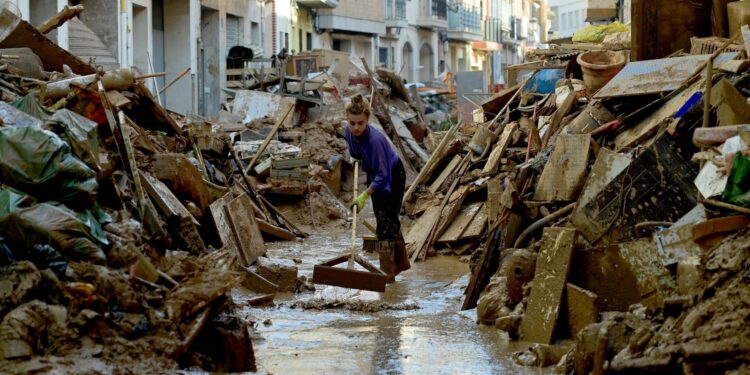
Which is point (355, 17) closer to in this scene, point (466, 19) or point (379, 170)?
point (466, 19)

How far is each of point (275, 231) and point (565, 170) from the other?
18.7 feet

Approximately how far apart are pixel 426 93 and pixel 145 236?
97.1ft

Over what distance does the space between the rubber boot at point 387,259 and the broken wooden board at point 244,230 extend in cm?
149

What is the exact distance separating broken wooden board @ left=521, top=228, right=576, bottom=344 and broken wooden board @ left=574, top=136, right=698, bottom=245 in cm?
51

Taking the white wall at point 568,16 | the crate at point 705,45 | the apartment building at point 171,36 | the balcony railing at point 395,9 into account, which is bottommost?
the crate at point 705,45

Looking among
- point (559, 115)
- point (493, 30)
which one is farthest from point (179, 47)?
point (493, 30)

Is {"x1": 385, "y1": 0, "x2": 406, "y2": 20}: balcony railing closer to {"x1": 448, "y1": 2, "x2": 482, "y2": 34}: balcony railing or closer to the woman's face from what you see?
{"x1": 448, "y1": 2, "x2": 482, "y2": 34}: balcony railing

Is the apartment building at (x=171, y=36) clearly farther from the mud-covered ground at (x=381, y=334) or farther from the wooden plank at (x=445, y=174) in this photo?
the mud-covered ground at (x=381, y=334)

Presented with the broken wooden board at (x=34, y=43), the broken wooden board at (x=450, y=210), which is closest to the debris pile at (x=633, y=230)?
the broken wooden board at (x=450, y=210)

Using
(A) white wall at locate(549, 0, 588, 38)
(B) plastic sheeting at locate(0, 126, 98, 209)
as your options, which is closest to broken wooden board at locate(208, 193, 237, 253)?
(B) plastic sheeting at locate(0, 126, 98, 209)

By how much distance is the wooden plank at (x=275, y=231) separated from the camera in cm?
1384

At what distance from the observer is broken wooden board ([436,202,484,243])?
41.3ft

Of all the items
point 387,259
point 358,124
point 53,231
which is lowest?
point 387,259

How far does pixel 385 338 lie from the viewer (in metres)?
7.80
